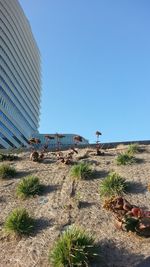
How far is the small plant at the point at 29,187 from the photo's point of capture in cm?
1327

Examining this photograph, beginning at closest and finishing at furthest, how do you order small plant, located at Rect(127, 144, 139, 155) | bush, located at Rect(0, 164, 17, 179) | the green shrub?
1. bush, located at Rect(0, 164, 17, 179)
2. the green shrub
3. small plant, located at Rect(127, 144, 139, 155)

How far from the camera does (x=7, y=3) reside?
395ft

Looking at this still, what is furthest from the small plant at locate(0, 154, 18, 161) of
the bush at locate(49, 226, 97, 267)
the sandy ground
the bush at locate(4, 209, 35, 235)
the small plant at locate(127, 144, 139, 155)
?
the bush at locate(49, 226, 97, 267)

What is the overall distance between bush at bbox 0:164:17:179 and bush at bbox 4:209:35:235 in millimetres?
4057

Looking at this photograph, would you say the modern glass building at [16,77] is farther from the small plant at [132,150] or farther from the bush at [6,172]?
the bush at [6,172]

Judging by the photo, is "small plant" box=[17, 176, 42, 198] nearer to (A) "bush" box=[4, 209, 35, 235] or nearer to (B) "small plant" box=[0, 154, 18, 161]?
(A) "bush" box=[4, 209, 35, 235]

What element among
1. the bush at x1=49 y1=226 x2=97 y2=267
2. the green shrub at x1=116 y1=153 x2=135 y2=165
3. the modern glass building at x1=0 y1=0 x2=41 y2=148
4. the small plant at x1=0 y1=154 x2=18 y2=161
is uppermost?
the modern glass building at x1=0 y1=0 x2=41 y2=148

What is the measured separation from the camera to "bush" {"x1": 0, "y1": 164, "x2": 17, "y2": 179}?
15.2 metres

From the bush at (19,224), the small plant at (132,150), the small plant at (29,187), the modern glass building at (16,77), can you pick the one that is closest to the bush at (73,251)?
the bush at (19,224)

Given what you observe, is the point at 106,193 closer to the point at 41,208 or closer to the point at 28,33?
the point at 41,208

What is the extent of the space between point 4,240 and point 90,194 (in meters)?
3.26

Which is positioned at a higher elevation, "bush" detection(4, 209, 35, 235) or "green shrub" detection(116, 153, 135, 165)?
"green shrub" detection(116, 153, 135, 165)

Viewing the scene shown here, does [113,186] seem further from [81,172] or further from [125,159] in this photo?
[125,159]

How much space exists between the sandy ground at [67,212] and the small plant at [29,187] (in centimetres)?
25
